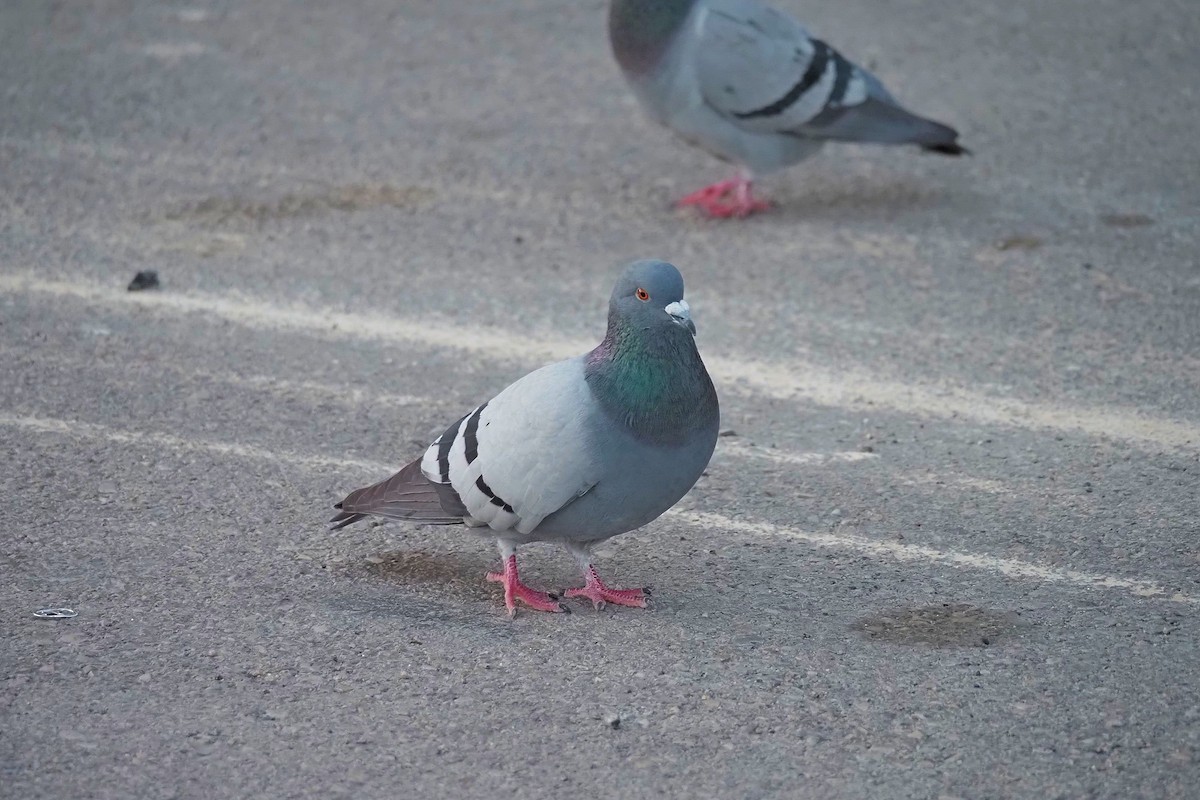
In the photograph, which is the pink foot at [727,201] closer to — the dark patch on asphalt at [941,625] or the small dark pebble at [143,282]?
the small dark pebble at [143,282]

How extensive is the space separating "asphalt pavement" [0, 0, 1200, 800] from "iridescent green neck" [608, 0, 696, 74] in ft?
2.26

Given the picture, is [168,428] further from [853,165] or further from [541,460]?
[853,165]

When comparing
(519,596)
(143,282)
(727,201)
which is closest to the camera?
(519,596)

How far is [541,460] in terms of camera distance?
3.73 metres

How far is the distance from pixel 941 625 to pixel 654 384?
984mm

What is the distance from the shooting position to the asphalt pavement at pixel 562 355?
341cm

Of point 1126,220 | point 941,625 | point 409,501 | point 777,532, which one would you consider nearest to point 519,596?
point 409,501

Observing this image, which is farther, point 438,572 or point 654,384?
point 438,572

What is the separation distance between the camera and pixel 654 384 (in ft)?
12.2

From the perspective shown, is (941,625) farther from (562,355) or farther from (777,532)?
(562,355)

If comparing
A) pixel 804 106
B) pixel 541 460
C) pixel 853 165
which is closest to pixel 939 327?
pixel 804 106

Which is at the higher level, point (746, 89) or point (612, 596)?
point (746, 89)

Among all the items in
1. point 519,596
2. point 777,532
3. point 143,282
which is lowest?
point 143,282

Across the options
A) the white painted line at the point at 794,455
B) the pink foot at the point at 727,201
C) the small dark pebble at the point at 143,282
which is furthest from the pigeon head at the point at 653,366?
the pink foot at the point at 727,201
